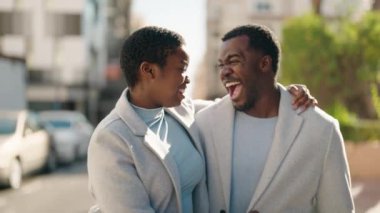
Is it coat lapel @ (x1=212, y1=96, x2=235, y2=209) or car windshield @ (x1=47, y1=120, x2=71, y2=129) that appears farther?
car windshield @ (x1=47, y1=120, x2=71, y2=129)

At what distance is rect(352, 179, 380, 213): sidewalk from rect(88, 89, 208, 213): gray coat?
28.2 feet

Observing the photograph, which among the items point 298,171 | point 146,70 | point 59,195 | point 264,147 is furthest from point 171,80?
point 59,195

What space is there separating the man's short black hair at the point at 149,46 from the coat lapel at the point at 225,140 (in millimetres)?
458

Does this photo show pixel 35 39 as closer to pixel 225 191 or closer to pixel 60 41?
pixel 60 41

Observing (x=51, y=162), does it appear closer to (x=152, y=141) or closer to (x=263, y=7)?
(x=152, y=141)

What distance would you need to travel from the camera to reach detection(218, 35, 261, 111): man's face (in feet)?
10.3

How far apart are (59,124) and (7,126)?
716 centimetres

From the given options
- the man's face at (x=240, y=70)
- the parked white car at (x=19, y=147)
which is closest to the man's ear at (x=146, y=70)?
the man's face at (x=240, y=70)

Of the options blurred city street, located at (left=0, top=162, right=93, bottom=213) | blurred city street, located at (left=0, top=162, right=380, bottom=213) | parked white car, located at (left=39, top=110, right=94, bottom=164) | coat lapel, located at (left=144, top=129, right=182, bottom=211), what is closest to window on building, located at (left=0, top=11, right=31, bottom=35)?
parked white car, located at (left=39, top=110, right=94, bottom=164)

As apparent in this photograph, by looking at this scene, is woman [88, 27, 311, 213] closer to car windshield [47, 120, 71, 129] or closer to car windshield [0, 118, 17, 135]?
car windshield [0, 118, 17, 135]

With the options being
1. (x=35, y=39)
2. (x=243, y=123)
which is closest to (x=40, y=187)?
(x=243, y=123)

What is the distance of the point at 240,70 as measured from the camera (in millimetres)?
3135

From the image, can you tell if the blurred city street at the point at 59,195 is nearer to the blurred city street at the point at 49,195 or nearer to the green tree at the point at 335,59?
the blurred city street at the point at 49,195

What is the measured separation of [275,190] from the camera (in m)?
3.09
